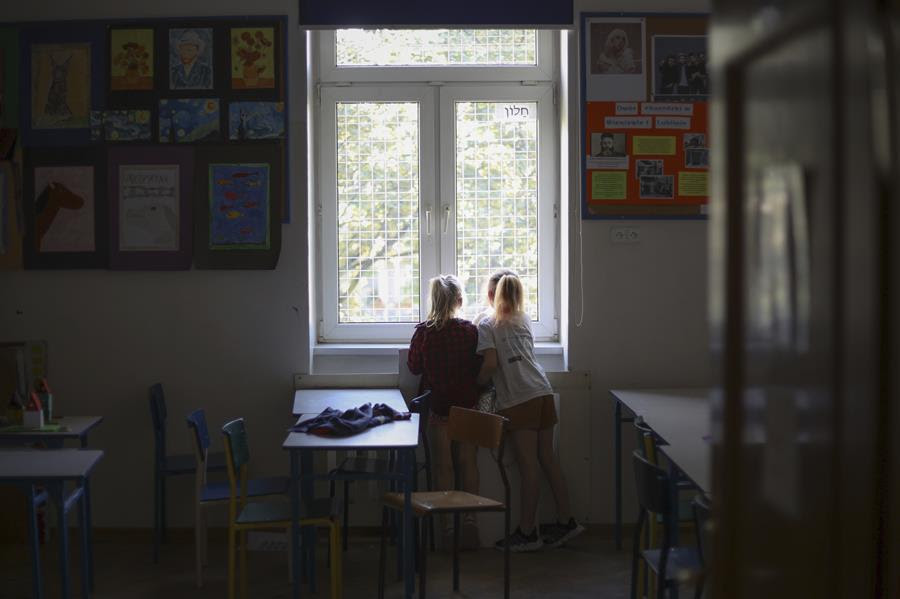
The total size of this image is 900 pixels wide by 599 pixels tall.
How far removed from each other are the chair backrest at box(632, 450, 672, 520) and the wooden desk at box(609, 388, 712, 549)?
0.12 meters

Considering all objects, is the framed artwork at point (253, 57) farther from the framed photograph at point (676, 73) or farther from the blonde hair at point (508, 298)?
the framed photograph at point (676, 73)

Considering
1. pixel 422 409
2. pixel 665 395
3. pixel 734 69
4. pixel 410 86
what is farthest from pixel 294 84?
pixel 734 69

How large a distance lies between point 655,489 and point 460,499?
47.9 inches

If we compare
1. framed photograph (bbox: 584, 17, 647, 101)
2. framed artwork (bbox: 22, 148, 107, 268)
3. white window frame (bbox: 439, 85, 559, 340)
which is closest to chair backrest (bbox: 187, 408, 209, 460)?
framed artwork (bbox: 22, 148, 107, 268)

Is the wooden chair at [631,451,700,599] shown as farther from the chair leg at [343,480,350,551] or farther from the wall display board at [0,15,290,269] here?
the wall display board at [0,15,290,269]

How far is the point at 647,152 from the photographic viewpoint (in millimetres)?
5141

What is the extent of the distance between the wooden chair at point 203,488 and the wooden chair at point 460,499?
610 millimetres

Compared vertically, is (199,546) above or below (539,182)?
below

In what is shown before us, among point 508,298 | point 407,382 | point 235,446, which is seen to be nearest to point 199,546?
point 235,446

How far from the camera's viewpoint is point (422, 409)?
4652 millimetres

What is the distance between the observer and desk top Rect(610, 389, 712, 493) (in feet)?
10.9

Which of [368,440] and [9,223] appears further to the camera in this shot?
[9,223]

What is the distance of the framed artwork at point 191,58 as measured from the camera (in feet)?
16.8

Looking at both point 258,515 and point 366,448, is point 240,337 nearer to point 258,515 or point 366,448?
point 258,515
